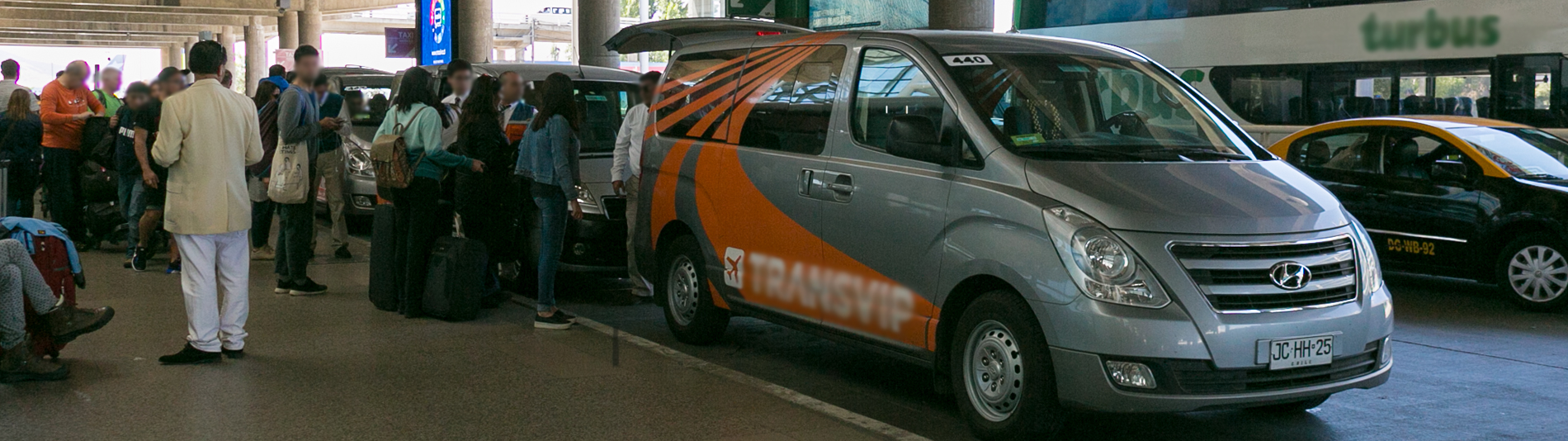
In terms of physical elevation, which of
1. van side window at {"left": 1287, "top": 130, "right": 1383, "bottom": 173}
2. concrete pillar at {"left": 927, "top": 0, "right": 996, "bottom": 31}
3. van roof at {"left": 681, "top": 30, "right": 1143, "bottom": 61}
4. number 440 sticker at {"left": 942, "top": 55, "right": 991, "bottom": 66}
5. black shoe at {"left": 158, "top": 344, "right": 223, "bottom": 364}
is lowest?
black shoe at {"left": 158, "top": 344, "right": 223, "bottom": 364}

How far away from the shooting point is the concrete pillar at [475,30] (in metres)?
19.1

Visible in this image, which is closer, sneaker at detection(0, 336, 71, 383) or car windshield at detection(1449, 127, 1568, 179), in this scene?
sneaker at detection(0, 336, 71, 383)

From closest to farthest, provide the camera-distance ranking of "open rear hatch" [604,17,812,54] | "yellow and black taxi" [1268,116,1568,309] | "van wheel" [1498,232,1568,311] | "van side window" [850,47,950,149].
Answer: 1. "van side window" [850,47,950,149]
2. "van wheel" [1498,232,1568,311]
3. "yellow and black taxi" [1268,116,1568,309]
4. "open rear hatch" [604,17,812,54]

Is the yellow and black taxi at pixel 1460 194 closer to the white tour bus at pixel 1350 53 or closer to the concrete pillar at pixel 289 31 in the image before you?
the white tour bus at pixel 1350 53

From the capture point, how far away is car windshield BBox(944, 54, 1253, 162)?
17.9 feet

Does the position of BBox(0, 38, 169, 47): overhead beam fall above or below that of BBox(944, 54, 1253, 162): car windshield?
above

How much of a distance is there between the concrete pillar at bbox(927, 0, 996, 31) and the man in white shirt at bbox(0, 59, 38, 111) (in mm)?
8339

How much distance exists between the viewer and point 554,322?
8.03 m

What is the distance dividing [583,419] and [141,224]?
6791 mm

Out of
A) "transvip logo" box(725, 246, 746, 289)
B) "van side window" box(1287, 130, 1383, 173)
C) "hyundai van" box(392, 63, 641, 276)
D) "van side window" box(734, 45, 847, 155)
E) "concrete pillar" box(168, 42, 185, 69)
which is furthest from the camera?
"concrete pillar" box(168, 42, 185, 69)

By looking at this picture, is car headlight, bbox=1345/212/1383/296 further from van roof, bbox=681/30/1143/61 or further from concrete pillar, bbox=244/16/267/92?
concrete pillar, bbox=244/16/267/92

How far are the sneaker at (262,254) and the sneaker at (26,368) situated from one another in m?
4.95

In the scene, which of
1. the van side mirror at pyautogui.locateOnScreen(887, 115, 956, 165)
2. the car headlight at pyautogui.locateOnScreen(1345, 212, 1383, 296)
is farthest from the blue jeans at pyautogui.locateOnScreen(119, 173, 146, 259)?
the car headlight at pyautogui.locateOnScreen(1345, 212, 1383, 296)

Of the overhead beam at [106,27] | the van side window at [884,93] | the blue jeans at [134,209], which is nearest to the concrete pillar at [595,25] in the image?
the blue jeans at [134,209]
